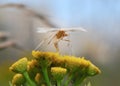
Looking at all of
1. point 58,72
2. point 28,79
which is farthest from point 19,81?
point 58,72

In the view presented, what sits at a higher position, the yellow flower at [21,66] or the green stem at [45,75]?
the yellow flower at [21,66]

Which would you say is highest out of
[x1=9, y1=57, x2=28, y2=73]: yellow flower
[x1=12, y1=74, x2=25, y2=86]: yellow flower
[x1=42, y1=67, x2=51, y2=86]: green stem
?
[x1=9, y1=57, x2=28, y2=73]: yellow flower

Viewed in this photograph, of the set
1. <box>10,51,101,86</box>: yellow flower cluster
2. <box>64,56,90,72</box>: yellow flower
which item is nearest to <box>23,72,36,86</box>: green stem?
<box>10,51,101,86</box>: yellow flower cluster

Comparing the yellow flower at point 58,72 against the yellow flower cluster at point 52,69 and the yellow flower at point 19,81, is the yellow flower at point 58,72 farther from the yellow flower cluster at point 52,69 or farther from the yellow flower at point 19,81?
the yellow flower at point 19,81

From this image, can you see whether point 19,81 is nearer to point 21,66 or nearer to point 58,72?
point 21,66

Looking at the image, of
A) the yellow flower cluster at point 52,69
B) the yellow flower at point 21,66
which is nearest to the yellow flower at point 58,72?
the yellow flower cluster at point 52,69

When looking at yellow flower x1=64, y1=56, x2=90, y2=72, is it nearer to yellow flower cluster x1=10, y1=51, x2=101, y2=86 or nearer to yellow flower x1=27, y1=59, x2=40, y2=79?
yellow flower cluster x1=10, y1=51, x2=101, y2=86

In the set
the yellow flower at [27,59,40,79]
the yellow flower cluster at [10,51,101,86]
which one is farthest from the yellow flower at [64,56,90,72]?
the yellow flower at [27,59,40,79]

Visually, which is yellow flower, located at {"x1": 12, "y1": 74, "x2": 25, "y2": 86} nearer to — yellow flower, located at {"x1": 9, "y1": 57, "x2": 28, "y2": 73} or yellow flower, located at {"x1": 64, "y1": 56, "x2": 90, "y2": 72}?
yellow flower, located at {"x1": 9, "y1": 57, "x2": 28, "y2": 73}

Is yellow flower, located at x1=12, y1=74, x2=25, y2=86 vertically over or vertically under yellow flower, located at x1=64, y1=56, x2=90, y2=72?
under
